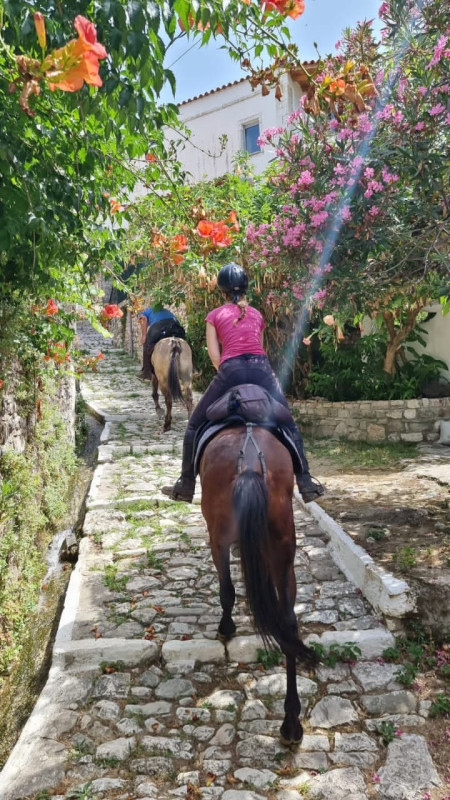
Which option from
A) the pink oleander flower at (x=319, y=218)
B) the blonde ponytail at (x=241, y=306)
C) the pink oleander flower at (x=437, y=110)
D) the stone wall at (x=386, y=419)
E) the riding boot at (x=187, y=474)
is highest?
the pink oleander flower at (x=437, y=110)

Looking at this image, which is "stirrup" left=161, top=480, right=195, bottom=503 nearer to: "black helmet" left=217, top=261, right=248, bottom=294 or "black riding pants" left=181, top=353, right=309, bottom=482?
"black riding pants" left=181, top=353, right=309, bottom=482

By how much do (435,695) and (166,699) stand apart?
1640mm

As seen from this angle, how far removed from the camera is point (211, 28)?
95.0 inches

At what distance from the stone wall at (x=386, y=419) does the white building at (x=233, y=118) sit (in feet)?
37.2

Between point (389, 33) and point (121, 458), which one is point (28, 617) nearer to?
point (121, 458)

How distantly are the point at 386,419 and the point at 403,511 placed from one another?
4.52 meters

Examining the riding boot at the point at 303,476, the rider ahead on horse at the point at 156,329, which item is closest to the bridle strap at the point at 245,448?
the riding boot at the point at 303,476

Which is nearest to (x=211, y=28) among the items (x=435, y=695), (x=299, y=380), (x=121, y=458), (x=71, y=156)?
(x=71, y=156)

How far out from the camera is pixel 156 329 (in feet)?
35.1

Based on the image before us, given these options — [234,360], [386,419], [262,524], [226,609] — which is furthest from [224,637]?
[386,419]

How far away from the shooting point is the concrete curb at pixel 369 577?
391 centimetres

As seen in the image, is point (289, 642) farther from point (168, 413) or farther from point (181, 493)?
point (168, 413)

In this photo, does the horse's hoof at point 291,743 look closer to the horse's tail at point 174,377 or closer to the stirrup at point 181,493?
the stirrup at point 181,493

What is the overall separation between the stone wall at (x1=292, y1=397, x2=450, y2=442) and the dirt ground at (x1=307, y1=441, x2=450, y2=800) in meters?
0.42
